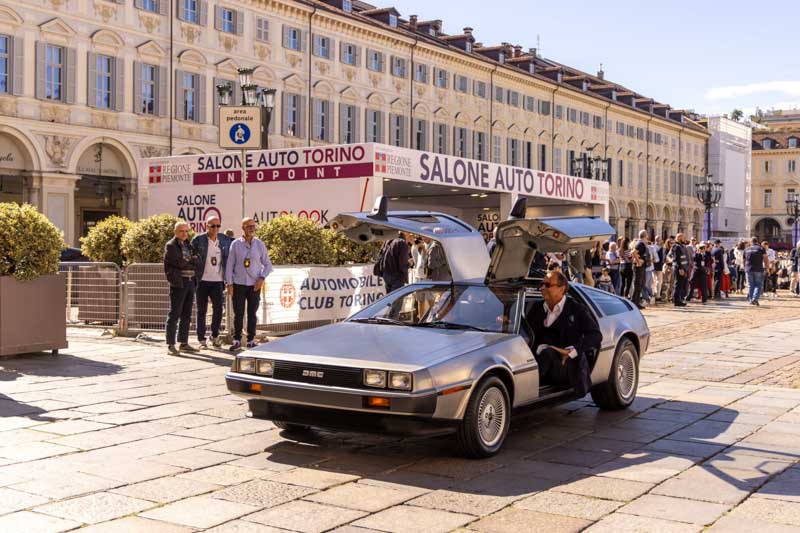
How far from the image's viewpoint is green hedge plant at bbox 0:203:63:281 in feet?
40.8

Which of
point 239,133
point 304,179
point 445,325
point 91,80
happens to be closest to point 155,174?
point 304,179

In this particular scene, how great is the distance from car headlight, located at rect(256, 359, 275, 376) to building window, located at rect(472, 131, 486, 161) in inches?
2131

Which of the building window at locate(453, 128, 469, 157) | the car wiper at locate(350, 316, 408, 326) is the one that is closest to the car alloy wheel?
the car wiper at locate(350, 316, 408, 326)

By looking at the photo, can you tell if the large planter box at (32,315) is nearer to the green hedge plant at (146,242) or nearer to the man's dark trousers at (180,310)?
the man's dark trousers at (180,310)

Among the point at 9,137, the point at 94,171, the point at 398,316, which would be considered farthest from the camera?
the point at 94,171

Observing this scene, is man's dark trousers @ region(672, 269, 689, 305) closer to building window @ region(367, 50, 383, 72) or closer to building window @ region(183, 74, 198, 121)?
building window @ region(183, 74, 198, 121)

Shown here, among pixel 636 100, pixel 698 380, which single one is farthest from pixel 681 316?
pixel 636 100

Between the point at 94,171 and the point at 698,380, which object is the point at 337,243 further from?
the point at 94,171

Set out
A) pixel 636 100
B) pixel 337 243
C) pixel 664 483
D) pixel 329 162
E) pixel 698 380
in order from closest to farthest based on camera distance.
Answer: pixel 664 483 → pixel 698 380 → pixel 337 243 → pixel 329 162 → pixel 636 100

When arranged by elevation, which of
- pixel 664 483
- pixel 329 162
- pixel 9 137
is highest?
pixel 9 137

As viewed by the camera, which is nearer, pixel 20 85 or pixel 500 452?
pixel 500 452

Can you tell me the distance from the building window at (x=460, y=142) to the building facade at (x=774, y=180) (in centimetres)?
6445

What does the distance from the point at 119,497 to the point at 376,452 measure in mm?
2014

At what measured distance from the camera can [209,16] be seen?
42.2 metres
